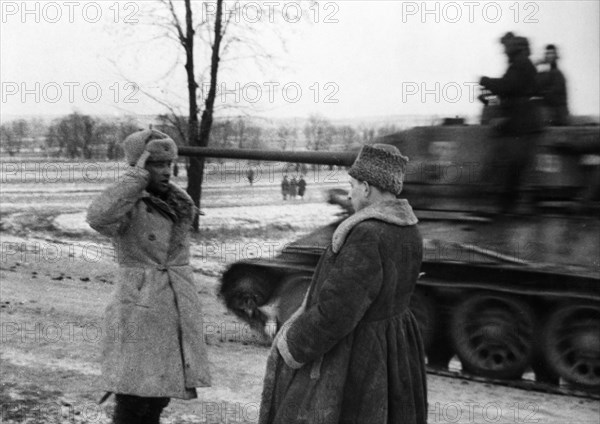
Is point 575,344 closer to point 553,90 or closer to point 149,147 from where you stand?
point 553,90

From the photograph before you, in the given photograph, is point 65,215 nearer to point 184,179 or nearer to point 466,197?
point 184,179

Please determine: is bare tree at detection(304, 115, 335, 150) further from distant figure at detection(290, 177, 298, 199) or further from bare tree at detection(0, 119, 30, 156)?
bare tree at detection(0, 119, 30, 156)

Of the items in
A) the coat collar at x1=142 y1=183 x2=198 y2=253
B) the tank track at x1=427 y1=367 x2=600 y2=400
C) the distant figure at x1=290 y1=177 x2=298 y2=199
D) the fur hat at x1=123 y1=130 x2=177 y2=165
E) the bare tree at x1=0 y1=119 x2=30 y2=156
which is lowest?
the tank track at x1=427 y1=367 x2=600 y2=400

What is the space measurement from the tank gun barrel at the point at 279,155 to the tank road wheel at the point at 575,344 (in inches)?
95.2

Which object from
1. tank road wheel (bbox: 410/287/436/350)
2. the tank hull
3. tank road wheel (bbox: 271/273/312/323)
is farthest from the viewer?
tank road wheel (bbox: 271/273/312/323)

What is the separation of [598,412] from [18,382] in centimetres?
429

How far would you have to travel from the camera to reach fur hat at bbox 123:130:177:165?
403 cm

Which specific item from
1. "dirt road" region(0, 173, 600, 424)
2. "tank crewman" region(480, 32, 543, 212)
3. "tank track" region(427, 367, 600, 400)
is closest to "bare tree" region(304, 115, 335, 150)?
"dirt road" region(0, 173, 600, 424)

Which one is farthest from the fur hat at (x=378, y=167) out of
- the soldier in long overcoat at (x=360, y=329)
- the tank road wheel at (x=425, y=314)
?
the tank road wheel at (x=425, y=314)

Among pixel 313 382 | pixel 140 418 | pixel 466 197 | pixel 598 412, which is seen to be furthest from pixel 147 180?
pixel 466 197

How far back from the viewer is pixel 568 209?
8211mm

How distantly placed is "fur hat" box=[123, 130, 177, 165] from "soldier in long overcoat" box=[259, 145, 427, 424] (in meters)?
1.10

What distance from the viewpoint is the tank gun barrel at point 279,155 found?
8344 mm

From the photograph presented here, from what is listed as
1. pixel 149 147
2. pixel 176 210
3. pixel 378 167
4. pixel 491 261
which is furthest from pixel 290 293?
pixel 378 167
